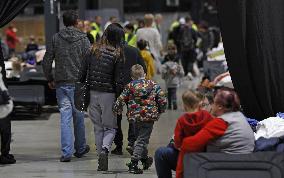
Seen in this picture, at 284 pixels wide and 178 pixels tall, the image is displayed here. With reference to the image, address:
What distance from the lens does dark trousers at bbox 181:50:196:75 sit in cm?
2612

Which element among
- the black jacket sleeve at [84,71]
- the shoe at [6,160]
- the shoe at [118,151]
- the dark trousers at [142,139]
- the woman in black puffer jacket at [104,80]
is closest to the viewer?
the dark trousers at [142,139]

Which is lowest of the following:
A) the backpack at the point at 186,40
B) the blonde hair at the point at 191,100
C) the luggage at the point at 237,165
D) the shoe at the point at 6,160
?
the backpack at the point at 186,40

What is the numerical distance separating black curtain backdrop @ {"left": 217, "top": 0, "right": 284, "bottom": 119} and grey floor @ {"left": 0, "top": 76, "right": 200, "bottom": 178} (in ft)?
5.91

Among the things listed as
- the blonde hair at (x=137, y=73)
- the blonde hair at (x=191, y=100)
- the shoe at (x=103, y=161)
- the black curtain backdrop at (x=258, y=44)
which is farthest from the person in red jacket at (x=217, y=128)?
the shoe at (x=103, y=161)

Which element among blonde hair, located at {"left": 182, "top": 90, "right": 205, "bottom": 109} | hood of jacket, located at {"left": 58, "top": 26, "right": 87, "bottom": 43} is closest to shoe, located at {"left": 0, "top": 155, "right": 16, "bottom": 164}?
hood of jacket, located at {"left": 58, "top": 26, "right": 87, "bottom": 43}

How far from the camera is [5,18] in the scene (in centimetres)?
1170

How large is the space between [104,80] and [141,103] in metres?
0.69

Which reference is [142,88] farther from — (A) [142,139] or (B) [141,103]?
(A) [142,139]

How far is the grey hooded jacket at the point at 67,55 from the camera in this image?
1211 centimetres

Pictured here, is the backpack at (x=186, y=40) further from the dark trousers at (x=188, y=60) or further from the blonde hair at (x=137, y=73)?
the blonde hair at (x=137, y=73)

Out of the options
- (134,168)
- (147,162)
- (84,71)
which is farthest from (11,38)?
(134,168)

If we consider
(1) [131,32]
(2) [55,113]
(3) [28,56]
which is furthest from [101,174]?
(3) [28,56]

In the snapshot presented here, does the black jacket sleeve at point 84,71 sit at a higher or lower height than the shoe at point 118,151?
higher

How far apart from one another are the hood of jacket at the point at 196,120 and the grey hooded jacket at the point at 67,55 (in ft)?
12.3
